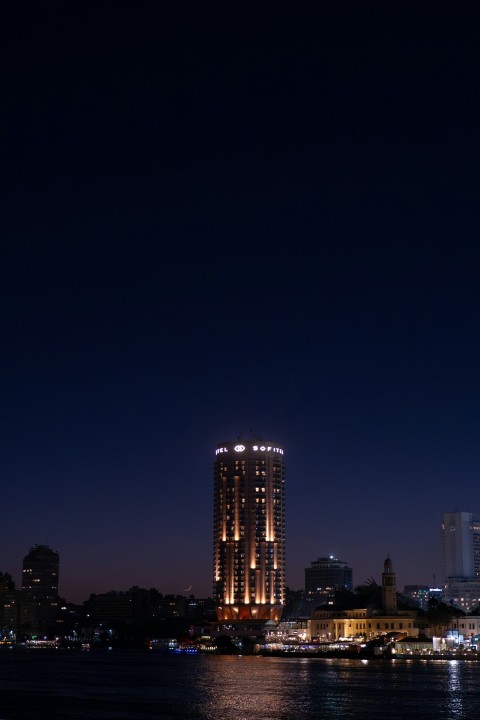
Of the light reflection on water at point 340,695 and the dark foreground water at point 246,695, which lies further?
the light reflection on water at point 340,695

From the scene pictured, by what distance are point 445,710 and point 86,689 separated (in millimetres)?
49648

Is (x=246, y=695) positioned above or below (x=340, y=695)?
above

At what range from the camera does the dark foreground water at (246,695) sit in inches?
3585

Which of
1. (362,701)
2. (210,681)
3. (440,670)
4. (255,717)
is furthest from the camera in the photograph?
(440,670)

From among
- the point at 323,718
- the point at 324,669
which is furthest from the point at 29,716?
the point at 324,669

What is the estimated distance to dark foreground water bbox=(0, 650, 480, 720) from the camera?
299 feet

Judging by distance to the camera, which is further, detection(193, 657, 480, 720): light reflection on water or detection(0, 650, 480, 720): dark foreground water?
detection(193, 657, 480, 720): light reflection on water

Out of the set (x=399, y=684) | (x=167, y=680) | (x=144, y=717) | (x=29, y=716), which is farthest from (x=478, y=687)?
(x=29, y=716)

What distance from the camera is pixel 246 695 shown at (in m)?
110

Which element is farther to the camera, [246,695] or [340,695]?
[340,695]

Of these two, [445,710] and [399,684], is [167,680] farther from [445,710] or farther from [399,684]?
[445,710]

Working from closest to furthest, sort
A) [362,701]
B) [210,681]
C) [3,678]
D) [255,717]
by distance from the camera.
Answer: [255,717], [362,701], [210,681], [3,678]

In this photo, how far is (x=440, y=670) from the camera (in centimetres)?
17162

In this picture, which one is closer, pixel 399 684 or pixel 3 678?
pixel 399 684
